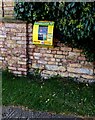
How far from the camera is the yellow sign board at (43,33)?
4792 millimetres

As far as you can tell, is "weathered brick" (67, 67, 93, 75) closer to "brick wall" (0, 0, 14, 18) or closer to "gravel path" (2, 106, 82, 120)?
"gravel path" (2, 106, 82, 120)

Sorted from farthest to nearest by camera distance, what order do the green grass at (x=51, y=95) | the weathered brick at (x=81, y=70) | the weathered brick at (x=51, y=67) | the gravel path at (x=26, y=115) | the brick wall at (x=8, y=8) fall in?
1. the brick wall at (x=8, y=8)
2. the weathered brick at (x=51, y=67)
3. the weathered brick at (x=81, y=70)
4. the green grass at (x=51, y=95)
5. the gravel path at (x=26, y=115)

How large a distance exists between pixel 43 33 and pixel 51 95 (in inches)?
42.9

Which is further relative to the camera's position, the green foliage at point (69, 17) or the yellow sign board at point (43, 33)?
the yellow sign board at point (43, 33)

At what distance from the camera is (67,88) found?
4.76 metres

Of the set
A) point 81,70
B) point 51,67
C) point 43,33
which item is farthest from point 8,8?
point 81,70

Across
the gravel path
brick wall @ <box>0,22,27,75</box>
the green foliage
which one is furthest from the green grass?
the green foliage

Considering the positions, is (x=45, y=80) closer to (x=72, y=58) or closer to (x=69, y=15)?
(x=72, y=58)

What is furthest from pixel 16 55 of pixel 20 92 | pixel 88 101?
pixel 88 101

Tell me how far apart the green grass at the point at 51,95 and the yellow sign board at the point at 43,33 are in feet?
2.37

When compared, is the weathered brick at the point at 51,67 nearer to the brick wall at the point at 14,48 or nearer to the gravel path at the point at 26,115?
the brick wall at the point at 14,48

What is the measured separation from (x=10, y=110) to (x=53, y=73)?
1329mm

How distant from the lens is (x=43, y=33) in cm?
486

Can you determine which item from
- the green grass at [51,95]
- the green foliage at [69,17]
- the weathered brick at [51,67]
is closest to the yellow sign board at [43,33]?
the green foliage at [69,17]
